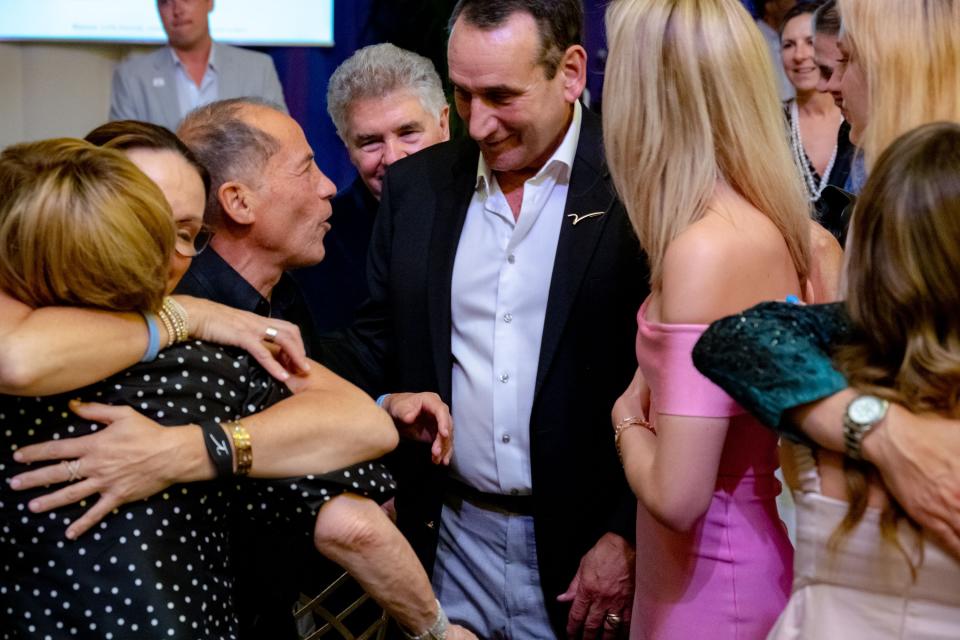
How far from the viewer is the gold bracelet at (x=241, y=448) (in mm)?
1578

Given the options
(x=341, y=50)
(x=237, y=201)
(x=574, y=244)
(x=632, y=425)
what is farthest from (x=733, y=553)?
(x=341, y=50)

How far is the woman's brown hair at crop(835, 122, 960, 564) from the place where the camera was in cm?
128

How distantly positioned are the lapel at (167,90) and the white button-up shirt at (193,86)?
18 millimetres

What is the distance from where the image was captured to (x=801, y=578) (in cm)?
148

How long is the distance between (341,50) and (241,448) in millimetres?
4403

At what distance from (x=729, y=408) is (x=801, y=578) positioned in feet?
0.80

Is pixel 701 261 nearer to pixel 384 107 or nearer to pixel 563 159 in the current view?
pixel 563 159

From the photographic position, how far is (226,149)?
2295 millimetres

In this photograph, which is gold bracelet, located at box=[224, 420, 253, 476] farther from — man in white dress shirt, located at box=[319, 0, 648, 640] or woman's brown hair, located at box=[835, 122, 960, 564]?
woman's brown hair, located at box=[835, 122, 960, 564]

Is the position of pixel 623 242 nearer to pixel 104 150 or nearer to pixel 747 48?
pixel 747 48

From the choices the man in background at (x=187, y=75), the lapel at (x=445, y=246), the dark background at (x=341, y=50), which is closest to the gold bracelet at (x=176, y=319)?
the lapel at (x=445, y=246)

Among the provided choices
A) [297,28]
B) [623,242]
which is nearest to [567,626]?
Result: [623,242]

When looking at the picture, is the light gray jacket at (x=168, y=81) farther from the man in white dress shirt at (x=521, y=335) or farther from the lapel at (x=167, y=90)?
the man in white dress shirt at (x=521, y=335)

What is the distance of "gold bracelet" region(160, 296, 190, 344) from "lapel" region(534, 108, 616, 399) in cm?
75
